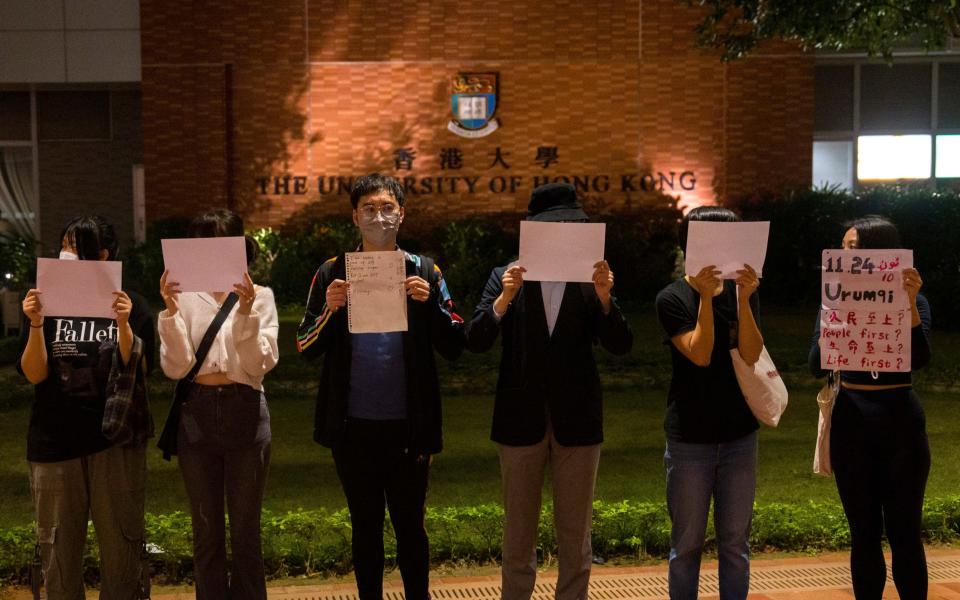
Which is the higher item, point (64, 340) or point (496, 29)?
point (496, 29)

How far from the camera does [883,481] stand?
160 inches

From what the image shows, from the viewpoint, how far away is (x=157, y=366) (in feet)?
37.4

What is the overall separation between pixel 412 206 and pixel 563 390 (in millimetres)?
14743

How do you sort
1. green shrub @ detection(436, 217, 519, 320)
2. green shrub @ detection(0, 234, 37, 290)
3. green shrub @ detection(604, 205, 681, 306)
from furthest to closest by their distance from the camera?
green shrub @ detection(604, 205, 681, 306) < green shrub @ detection(436, 217, 519, 320) < green shrub @ detection(0, 234, 37, 290)

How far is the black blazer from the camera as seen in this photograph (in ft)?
13.4

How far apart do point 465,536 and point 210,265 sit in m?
2.31

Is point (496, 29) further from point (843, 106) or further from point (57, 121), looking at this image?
point (57, 121)

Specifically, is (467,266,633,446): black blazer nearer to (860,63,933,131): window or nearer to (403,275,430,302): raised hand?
(403,275,430,302): raised hand

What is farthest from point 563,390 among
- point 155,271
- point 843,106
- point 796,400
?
point 843,106

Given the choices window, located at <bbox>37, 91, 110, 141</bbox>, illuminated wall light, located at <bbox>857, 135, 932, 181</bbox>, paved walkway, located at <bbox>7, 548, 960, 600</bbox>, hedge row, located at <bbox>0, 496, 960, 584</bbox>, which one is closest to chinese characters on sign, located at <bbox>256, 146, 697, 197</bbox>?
illuminated wall light, located at <bbox>857, 135, 932, 181</bbox>

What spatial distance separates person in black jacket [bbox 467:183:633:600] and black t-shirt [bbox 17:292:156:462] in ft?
4.84

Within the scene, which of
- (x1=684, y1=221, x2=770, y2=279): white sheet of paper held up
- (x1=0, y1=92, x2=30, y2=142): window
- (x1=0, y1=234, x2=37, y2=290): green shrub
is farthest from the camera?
(x1=0, y1=92, x2=30, y2=142): window

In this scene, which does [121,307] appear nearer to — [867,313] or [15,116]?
[867,313]

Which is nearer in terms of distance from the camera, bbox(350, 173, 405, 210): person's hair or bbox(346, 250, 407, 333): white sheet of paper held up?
bbox(346, 250, 407, 333): white sheet of paper held up
